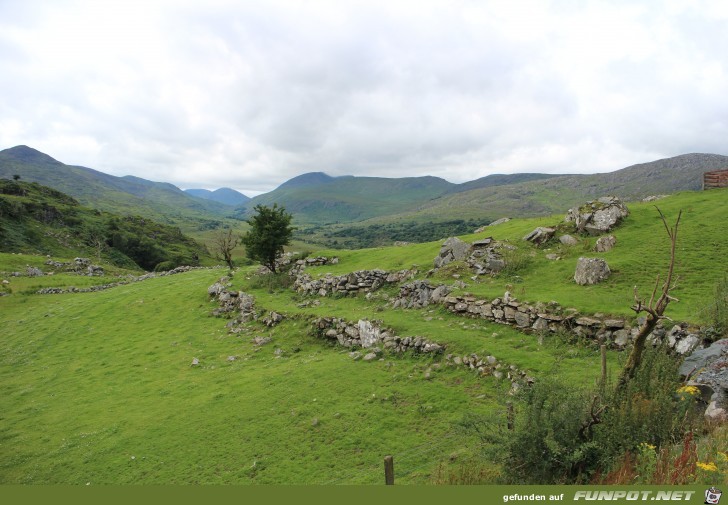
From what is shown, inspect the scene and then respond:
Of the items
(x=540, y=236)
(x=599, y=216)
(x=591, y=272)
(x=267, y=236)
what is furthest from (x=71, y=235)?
(x=591, y=272)

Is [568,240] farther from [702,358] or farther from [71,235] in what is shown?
[71,235]

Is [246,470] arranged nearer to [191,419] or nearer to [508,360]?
[191,419]

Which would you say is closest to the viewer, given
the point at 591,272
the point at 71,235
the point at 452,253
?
the point at 591,272

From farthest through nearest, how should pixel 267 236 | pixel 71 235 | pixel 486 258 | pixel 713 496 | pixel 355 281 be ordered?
pixel 71 235 < pixel 267 236 < pixel 355 281 < pixel 486 258 < pixel 713 496

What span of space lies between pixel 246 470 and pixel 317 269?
24.8 metres

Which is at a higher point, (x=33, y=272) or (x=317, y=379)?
(x=33, y=272)

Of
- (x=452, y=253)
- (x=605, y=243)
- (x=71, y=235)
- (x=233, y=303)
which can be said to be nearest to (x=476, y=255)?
(x=452, y=253)

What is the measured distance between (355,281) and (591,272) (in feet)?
53.5

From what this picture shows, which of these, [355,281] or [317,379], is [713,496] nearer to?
[317,379]

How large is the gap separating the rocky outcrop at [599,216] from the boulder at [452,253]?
8.35 metres

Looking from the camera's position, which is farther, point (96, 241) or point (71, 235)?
point (71, 235)

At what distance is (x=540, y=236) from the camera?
97.3 ft

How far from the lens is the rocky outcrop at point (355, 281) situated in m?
30.7

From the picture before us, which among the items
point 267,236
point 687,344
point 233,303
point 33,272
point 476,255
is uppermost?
point 267,236
